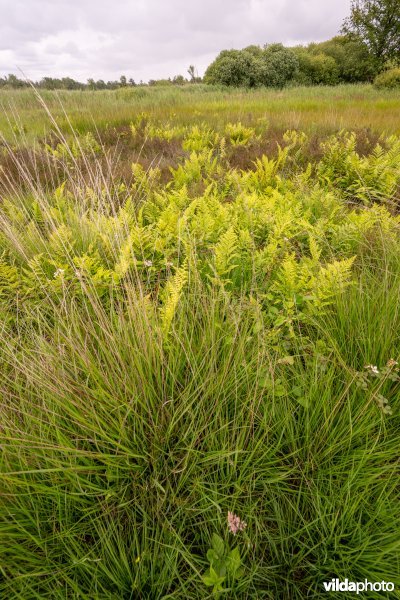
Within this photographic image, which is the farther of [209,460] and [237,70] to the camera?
[237,70]

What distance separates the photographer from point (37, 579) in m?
1.21

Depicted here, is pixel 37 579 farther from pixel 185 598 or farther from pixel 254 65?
pixel 254 65

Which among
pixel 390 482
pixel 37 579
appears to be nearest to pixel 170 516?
pixel 37 579

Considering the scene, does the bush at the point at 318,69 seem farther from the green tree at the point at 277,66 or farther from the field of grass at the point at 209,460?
the field of grass at the point at 209,460

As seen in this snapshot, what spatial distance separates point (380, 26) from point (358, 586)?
36229mm

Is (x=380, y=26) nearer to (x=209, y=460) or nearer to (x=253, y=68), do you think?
(x=253, y=68)

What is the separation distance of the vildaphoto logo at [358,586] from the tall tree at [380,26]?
3372 centimetres

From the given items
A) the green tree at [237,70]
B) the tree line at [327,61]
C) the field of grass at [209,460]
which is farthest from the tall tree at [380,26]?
the field of grass at [209,460]

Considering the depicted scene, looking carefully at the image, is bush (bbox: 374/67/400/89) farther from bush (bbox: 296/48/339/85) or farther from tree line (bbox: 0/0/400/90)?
bush (bbox: 296/48/339/85)

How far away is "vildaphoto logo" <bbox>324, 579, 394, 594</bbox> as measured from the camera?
46.1 inches

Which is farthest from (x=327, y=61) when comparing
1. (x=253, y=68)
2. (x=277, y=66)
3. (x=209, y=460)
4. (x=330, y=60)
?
(x=209, y=460)

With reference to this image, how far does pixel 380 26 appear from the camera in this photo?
26.2m

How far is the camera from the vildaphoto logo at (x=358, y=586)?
3.84 ft

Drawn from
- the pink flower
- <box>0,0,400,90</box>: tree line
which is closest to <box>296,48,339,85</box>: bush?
<box>0,0,400,90</box>: tree line
